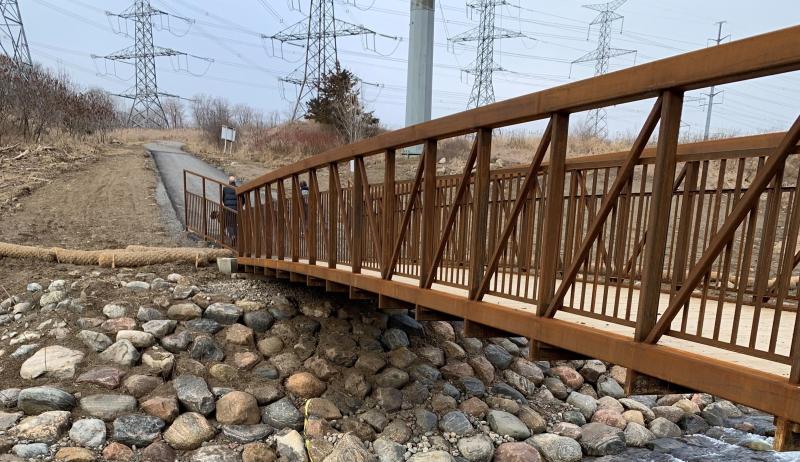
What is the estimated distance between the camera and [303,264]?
21.4ft

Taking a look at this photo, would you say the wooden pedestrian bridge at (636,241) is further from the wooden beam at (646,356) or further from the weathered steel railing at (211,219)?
the weathered steel railing at (211,219)

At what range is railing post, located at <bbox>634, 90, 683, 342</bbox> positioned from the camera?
2.48 m

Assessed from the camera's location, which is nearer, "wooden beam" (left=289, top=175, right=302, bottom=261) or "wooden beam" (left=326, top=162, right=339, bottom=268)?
"wooden beam" (left=326, top=162, right=339, bottom=268)

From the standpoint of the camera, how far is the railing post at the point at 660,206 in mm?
2479

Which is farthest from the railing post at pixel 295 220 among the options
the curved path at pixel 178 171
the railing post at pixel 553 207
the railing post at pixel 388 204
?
the curved path at pixel 178 171

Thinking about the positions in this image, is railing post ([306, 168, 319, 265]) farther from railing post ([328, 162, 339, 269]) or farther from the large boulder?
the large boulder

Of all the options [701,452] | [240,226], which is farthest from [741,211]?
[240,226]

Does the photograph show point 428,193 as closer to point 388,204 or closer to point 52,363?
point 388,204

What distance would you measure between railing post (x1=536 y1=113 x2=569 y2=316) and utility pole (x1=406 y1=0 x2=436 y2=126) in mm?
14388

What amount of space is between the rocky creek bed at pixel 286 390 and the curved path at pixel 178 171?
A: 246 inches

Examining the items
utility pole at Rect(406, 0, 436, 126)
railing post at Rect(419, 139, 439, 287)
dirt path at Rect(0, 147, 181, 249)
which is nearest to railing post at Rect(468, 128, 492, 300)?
railing post at Rect(419, 139, 439, 287)

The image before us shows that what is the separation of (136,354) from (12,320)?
6.67 feet

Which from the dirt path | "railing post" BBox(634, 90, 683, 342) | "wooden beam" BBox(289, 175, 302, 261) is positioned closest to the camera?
"railing post" BBox(634, 90, 683, 342)

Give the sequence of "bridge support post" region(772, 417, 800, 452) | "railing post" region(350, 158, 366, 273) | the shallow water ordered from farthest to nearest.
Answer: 1. the shallow water
2. "railing post" region(350, 158, 366, 273)
3. "bridge support post" region(772, 417, 800, 452)
